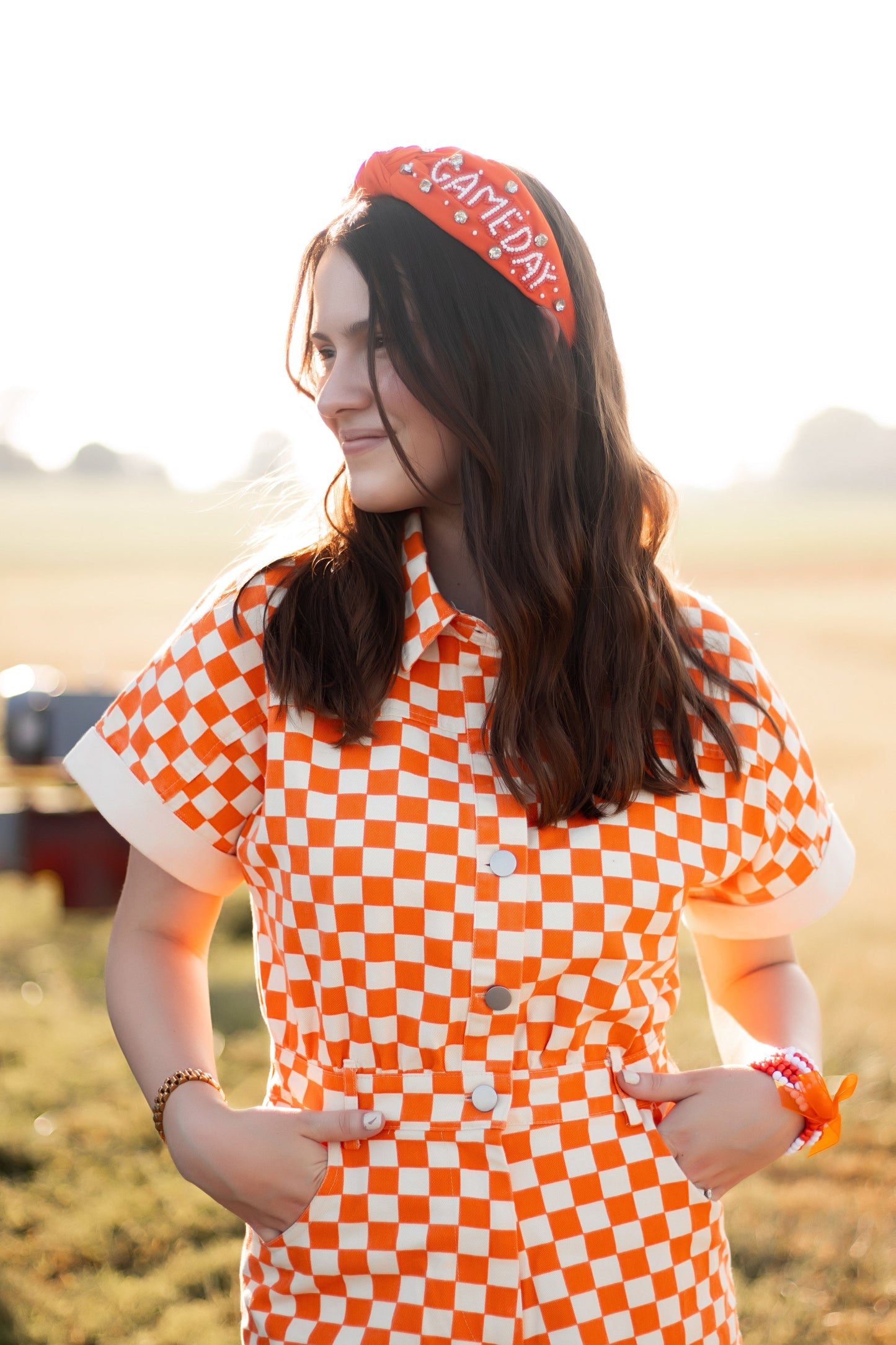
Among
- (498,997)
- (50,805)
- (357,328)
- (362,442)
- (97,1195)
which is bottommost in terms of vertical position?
(97,1195)

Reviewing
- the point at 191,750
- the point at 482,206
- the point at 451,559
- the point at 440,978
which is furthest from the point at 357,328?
the point at 440,978

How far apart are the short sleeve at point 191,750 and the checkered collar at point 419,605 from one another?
175mm

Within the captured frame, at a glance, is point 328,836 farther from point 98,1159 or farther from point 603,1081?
point 98,1159

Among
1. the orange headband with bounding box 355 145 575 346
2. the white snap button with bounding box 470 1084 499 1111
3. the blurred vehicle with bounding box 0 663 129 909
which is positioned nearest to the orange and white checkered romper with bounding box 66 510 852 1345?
the white snap button with bounding box 470 1084 499 1111

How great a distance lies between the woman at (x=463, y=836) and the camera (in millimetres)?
1210

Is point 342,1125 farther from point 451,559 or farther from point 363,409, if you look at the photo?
point 363,409

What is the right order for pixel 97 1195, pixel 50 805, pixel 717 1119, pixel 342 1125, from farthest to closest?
pixel 50 805 → pixel 97 1195 → pixel 717 1119 → pixel 342 1125

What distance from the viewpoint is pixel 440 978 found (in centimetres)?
120

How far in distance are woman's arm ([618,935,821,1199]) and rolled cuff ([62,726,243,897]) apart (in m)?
0.55

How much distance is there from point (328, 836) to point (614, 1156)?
0.48 metres

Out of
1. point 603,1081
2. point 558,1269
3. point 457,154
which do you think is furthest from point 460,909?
point 457,154

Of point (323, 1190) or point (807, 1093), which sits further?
point (807, 1093)

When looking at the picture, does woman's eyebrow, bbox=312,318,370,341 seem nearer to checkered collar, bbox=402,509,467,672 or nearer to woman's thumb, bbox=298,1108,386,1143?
checkered collar, bbox=402,509,467,672

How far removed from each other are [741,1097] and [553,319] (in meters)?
0.96
